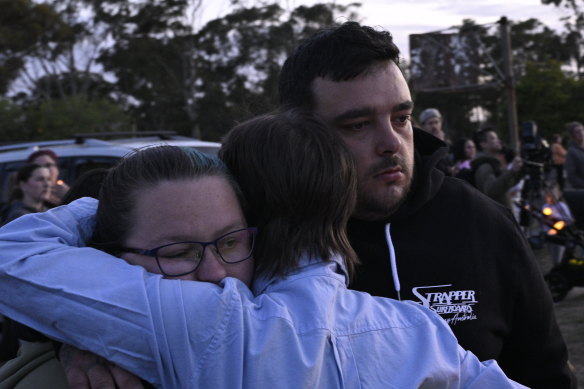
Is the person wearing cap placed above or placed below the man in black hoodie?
below

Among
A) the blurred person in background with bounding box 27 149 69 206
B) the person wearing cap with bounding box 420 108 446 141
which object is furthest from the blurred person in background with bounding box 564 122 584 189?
the blurred person in background with bounding box 27 149 69 206

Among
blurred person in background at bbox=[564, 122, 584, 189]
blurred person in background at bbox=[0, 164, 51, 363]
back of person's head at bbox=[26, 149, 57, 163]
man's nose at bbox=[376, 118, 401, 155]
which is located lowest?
blurred person in background at bbox=[564, 122, 584, 189]

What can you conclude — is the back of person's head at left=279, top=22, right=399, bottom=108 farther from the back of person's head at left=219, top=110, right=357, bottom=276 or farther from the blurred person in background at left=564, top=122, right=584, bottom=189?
the blurred person in background at left=564, top=122, right=584, bottom=189

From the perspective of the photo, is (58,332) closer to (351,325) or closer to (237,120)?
(351,325)

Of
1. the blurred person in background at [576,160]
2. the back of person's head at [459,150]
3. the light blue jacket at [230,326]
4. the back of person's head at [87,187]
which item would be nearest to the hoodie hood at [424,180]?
the light blue jacket at [230,326]

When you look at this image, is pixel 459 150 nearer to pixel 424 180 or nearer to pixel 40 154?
pixel 40 154

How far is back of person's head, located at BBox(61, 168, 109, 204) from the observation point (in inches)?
80.2

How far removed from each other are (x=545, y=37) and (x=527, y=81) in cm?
1055

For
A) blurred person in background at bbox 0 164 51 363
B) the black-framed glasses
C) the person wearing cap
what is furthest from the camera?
the person wearing cap

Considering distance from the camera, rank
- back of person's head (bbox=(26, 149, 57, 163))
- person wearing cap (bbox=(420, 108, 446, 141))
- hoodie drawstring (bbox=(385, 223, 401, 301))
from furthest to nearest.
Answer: person wearing cap (bbox=(420, 108, 446, 141)) → back of person's head (bbox=(26, 149, 57, 163)) → hoodie drawstring (bbox=(385, 223, 401, 301))

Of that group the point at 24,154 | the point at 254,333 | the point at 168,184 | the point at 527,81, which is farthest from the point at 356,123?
the point at 527,81

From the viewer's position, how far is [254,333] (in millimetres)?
1325

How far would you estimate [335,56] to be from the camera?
1928mm

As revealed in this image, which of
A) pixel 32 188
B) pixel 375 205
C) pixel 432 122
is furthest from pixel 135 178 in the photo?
pixel 432 122
